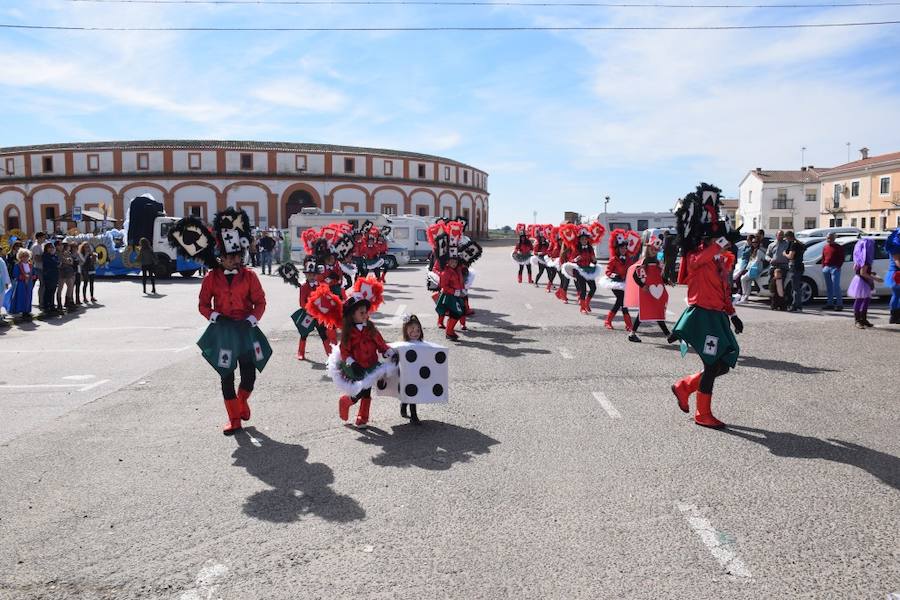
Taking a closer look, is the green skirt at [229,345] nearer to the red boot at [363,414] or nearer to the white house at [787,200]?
the red boot at [363,414]

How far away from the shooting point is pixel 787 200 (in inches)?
2825

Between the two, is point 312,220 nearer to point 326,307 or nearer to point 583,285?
point 583,285

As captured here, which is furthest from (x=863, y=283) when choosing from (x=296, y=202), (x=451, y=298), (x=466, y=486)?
(x=296, y=202)

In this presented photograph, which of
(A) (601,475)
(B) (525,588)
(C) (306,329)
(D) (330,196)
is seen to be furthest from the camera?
(D) (330,196)

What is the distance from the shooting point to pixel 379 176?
224 ft

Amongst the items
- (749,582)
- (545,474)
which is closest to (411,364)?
(545,474)

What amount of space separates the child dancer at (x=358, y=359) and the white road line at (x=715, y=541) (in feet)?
10.1

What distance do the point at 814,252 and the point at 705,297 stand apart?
12.6 m

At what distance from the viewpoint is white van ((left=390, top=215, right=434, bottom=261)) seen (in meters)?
37.8

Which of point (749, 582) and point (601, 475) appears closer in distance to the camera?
point (749, 582)

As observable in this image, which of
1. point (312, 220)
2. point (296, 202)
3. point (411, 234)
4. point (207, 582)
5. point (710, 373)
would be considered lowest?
point (207, 582)

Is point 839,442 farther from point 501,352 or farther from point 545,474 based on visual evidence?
point 501,352

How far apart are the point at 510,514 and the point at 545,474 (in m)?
0.84

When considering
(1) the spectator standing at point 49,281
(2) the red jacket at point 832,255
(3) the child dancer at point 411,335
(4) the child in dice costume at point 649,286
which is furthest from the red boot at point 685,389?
(1) the spectator standing at point 49,281
